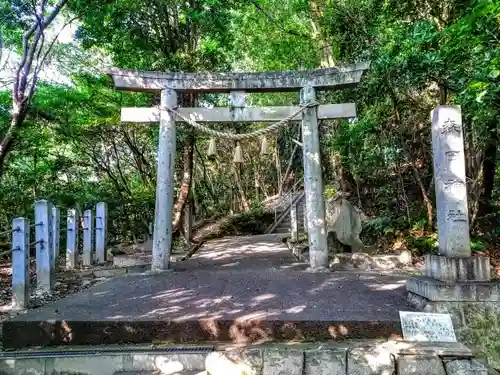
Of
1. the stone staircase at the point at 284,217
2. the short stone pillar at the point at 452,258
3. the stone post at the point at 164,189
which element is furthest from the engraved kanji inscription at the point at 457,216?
the stone staircase at the point at 284,217

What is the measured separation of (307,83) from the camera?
268 inches

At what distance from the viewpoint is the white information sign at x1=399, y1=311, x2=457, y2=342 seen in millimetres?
3461

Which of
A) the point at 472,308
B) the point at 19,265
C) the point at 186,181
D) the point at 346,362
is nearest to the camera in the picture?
the point at 346,362

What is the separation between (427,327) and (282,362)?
143cm

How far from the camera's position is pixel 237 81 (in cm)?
682

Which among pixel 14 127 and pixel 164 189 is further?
pixel 14 127

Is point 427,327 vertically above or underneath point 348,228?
underneath

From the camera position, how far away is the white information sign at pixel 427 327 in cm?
346

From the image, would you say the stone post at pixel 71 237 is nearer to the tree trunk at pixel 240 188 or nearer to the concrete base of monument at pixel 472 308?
the concrete base of monument at pixel 472 308

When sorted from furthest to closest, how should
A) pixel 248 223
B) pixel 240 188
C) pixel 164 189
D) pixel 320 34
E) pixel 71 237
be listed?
pixel 240 188
pixel 248 223
pixel 320 34
pixel 71 237
pixel 164 189

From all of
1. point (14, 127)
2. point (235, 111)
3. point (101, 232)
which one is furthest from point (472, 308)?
point (14, 127)

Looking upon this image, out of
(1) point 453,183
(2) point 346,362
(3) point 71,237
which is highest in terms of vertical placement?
(1) point 453,183

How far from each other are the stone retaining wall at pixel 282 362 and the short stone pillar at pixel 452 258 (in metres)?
0.62

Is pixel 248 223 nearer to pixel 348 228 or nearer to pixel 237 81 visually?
pixel 348 228
